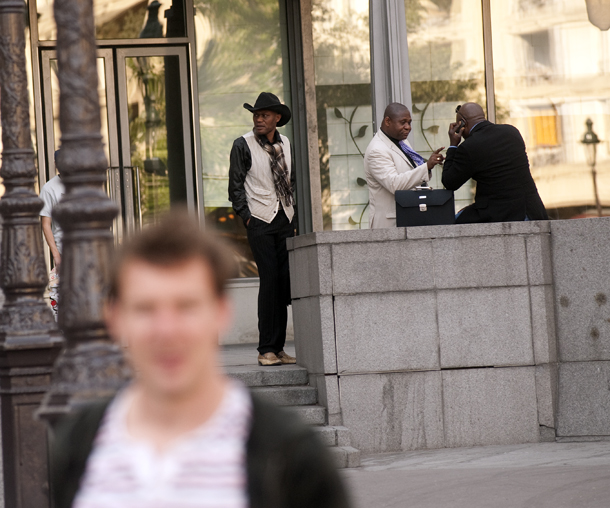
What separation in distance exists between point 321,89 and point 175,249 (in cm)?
1115

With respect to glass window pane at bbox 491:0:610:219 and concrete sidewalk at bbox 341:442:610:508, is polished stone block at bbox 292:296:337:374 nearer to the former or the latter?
concrete sidewalk at bbox 341:442:610:508

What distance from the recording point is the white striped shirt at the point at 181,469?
5.19 feet

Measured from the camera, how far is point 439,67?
41.4 feet

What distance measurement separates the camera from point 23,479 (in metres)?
4.78

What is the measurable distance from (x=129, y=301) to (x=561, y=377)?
6.82m

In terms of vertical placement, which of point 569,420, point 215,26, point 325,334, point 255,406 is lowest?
point 569,420

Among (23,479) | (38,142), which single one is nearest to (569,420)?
(23,479)

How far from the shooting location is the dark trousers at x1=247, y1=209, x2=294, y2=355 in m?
8.30

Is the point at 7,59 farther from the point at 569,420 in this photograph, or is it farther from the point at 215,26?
the point at 215,26

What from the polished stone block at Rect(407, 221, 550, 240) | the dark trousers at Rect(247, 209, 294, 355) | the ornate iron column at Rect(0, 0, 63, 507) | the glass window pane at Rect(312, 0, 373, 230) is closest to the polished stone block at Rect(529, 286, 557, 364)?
the polished stone block at Rect(407, 221, 550, 240)

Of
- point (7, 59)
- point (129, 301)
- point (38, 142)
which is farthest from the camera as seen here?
point (38, 142)

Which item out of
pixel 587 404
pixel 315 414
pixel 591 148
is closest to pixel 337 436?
pixel 315 414

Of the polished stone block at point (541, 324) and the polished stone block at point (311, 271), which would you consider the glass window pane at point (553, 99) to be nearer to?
the polished stone block at point (541, 324)

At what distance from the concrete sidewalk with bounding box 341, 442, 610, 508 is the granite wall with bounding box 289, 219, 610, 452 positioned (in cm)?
25
